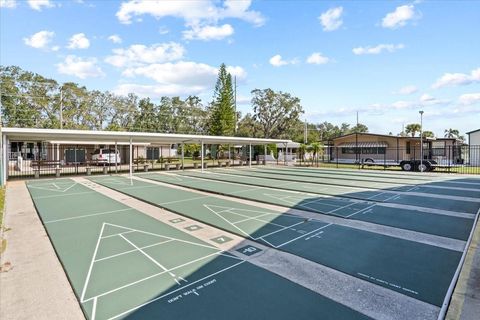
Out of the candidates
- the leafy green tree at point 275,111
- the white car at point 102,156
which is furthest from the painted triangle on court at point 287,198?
the leafy green tree at point 275,111

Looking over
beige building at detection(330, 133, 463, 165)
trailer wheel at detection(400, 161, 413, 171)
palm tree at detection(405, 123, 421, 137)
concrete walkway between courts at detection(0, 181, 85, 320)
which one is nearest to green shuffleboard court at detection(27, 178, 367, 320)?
concrete walkway between courts at detection(0, 181, 85, 320)

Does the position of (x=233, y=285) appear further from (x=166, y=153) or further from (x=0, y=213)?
(x=166, y=153)

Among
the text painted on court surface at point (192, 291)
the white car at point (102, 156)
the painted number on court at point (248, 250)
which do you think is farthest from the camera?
the white car at point (102, 156)

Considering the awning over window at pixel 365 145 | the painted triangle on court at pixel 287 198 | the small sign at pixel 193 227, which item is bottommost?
the small sign at pixel 193 227

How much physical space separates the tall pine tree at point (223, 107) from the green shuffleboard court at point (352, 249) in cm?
3372

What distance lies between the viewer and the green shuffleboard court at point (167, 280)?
3375mm

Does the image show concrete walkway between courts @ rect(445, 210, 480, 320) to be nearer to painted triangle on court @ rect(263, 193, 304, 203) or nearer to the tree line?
painted triangle on court @ rect(263, 193, 304, 203)

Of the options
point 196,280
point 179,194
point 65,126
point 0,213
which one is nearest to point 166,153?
point 65,126

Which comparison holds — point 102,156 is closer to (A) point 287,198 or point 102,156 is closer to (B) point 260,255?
(A) point 287,198

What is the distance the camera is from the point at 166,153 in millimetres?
41438

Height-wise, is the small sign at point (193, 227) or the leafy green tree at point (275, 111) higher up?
the leafy green tree at point (275, 111)

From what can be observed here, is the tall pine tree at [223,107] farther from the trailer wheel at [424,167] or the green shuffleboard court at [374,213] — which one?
the green shuffleboard court at [374,213]

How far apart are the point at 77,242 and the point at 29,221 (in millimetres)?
2923

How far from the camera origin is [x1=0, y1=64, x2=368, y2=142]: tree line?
3800cm
